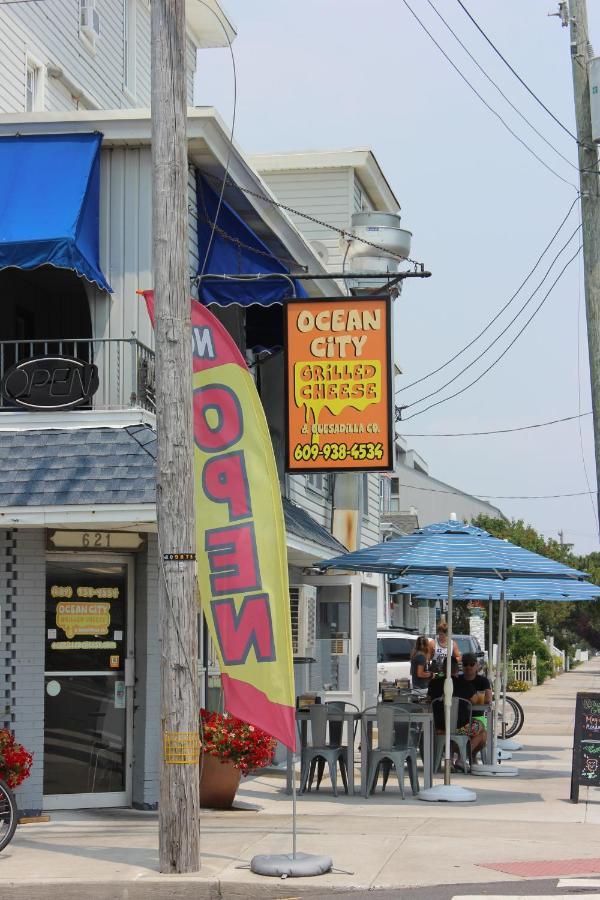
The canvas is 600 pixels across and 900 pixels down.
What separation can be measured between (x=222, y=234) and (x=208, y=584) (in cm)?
→ 586

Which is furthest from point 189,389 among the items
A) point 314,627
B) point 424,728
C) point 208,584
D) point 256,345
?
point 314,627

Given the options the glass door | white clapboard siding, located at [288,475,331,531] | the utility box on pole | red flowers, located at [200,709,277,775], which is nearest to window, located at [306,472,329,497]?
white clapboard siding, located at [288,475,331,531]

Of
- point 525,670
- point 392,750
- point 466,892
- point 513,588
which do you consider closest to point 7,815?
point 466,892

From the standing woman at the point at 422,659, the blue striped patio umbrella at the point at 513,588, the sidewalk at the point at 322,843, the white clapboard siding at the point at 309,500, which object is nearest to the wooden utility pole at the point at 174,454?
the sidewalk at the point at 322,843

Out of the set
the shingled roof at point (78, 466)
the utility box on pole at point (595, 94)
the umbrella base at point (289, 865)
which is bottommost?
the umbrella base at point (289, 865)

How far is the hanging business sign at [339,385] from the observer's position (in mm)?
15039

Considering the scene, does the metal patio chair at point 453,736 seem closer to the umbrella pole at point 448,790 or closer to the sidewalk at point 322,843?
the sidewalk at point 322,843

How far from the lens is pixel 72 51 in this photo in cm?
2230

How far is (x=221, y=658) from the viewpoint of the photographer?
9906 mm

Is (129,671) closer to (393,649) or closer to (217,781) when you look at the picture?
(217,781)

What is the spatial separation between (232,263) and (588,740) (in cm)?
618

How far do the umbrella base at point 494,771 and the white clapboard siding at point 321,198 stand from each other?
11.5m

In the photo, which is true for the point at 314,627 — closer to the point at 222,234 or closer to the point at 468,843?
the point at 222,234

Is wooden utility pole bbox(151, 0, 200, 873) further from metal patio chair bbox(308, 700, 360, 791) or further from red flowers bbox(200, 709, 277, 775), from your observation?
metal patio chair bbox(308, 700, 360, 791)
